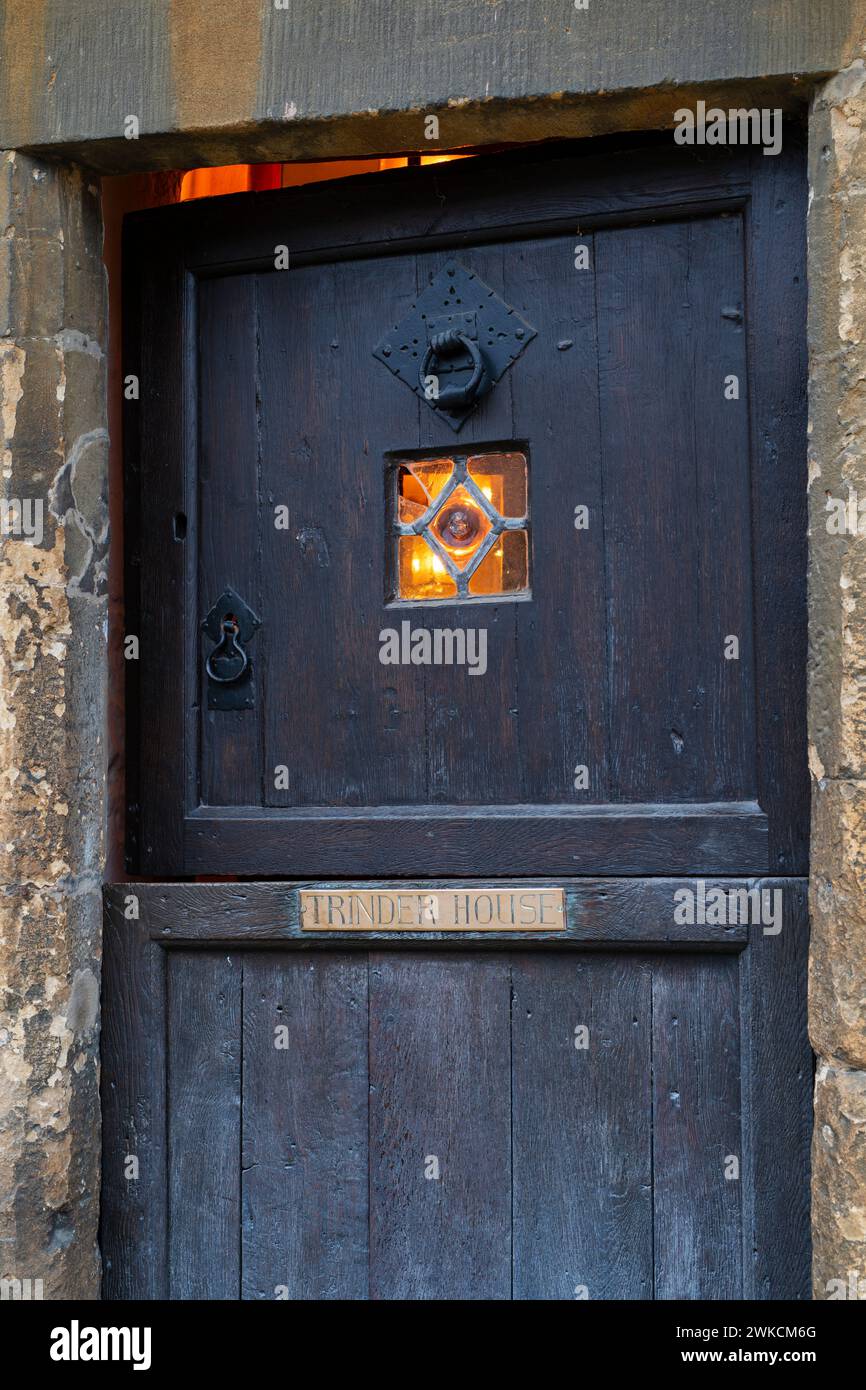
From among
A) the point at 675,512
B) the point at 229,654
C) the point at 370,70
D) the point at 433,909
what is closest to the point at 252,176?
the point at 370,70

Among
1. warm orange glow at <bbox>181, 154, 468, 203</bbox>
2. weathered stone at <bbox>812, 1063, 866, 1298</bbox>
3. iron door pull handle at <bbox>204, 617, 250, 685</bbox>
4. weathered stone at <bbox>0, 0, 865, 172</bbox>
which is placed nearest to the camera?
weathered stone at <bbox>812, 1063, 866, 1298</bbox>

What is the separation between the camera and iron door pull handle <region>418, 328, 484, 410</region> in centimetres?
206

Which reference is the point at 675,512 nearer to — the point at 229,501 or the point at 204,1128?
the point at 229,501

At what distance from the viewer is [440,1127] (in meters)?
2.03

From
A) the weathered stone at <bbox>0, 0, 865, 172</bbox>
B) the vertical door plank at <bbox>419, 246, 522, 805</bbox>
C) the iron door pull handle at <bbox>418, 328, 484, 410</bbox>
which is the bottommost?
the vertical door plank at <bbox>419, 246, 522, 805</bbox>

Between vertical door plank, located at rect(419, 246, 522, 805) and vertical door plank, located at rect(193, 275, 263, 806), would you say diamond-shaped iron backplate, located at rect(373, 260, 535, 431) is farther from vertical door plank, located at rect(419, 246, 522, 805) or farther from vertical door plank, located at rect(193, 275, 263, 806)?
vertical door plank, located at rect(193, 275, 263, 806)

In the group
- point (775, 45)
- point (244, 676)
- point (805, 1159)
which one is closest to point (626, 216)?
point (775, 45)

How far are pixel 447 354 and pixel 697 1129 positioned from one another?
4.14 ft

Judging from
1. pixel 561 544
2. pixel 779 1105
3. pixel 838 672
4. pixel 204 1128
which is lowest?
pixel 204 1128

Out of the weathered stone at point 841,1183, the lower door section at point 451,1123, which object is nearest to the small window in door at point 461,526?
the lower door section at point 451,1123

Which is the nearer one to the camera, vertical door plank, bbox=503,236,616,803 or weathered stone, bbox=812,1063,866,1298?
weathered stone, bbox=812,1063,866,1298

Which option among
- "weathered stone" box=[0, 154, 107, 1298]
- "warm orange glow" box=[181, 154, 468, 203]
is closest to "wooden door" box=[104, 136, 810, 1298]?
"weathered stone" box=[0, 154, 107, 1298]
